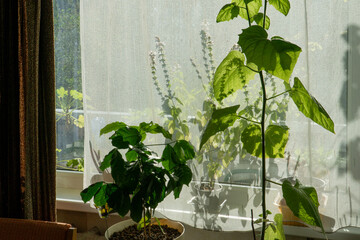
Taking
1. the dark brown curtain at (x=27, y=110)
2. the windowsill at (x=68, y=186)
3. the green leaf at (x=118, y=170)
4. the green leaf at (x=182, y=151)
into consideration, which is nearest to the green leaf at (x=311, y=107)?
the green leaf at (x=182, y=151)

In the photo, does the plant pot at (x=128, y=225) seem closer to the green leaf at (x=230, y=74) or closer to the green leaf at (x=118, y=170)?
the green leaf at (x=118, y=170)

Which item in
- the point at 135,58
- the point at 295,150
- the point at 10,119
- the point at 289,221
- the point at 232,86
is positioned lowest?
the point at 289,221

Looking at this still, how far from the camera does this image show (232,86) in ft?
3.50

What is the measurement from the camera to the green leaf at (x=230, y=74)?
1052mm

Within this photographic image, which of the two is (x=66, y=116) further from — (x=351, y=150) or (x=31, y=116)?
(x=351, y=150)

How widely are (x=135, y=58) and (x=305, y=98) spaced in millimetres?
798

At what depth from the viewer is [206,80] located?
1.46 m

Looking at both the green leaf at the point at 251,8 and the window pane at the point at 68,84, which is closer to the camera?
the green leaf at the point at 251,8

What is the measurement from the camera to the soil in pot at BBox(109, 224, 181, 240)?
49.4 inches

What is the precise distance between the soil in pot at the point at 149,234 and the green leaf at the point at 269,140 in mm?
413

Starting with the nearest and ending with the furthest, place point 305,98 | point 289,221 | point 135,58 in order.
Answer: point 305,98 → point 289,221 → point 135,58

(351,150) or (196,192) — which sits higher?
(351,150)

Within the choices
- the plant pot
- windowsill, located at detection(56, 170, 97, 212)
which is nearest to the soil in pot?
the plant pot

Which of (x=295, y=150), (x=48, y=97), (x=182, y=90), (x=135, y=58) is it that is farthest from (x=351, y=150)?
(x=48, y=97)
